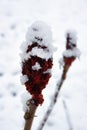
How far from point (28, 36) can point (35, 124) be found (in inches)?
71.1

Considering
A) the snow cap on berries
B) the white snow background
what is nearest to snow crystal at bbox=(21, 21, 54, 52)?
the snow cap on berries

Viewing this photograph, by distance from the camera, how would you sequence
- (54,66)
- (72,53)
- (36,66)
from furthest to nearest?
(54,66), (72,53), (36,66)

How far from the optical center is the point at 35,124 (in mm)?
3002

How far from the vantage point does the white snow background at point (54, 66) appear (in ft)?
10.1

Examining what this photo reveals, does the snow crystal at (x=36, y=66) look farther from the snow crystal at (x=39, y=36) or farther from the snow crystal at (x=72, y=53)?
the snow crystal at (x=72, y=53)

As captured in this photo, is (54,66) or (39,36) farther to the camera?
(54,66)

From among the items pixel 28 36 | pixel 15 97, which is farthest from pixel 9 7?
pixel 28 36

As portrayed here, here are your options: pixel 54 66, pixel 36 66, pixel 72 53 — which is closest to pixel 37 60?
pixel 36 66

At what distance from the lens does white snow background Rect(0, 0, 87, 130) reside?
10.1 feet

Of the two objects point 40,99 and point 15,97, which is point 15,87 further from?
point 40,99

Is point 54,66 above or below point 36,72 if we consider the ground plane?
above

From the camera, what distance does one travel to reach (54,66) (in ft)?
12.5

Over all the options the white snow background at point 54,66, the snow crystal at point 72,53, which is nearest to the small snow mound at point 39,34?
the snow crystal at point 72,53

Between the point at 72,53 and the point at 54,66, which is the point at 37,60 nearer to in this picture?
the point at 72,53
